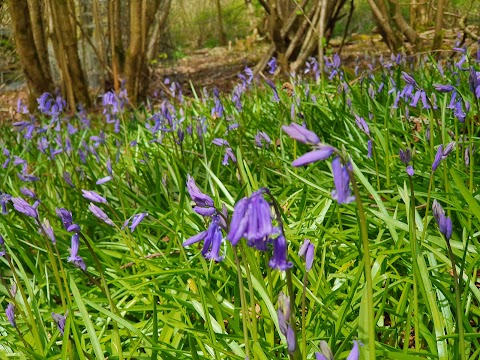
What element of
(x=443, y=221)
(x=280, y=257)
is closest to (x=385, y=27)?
(x=443, y=221)

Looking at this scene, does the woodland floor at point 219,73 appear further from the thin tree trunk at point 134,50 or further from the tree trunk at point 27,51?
the tree trunk at point 27,51

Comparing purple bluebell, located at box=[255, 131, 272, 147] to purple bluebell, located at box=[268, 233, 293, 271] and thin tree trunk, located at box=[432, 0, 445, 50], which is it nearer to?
purple bluebell, located at box=[268, 233, 293, 271]

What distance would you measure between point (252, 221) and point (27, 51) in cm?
685

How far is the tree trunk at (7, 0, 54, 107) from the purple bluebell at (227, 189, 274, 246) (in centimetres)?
643

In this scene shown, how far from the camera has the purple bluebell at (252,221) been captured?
964 mm

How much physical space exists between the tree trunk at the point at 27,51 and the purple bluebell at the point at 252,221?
253 inches

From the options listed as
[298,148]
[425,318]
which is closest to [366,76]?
[298,148]

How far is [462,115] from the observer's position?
7.55 feet

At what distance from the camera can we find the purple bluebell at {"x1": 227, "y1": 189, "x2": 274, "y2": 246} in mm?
964

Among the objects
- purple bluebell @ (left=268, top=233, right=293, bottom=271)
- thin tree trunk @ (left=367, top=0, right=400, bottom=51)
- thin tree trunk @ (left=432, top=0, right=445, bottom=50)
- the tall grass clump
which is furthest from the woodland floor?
purple bluebell @ (left=268, top=233, right=293, bottom=271)

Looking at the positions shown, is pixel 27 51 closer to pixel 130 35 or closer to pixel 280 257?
pixel 130 35

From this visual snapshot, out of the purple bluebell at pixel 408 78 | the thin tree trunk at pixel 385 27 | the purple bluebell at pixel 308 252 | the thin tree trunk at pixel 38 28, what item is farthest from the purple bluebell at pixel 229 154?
the thin tree trunk at pixel 38 28

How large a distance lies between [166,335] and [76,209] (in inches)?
59.3

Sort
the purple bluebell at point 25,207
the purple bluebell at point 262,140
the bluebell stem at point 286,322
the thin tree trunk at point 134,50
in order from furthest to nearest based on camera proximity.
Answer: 1. the thin tree trunk at point 134,50
2. the purple bluebell at point 262,140
3. the purple bluebell at point 25,207
4. the bluebell stem at point 286,322
